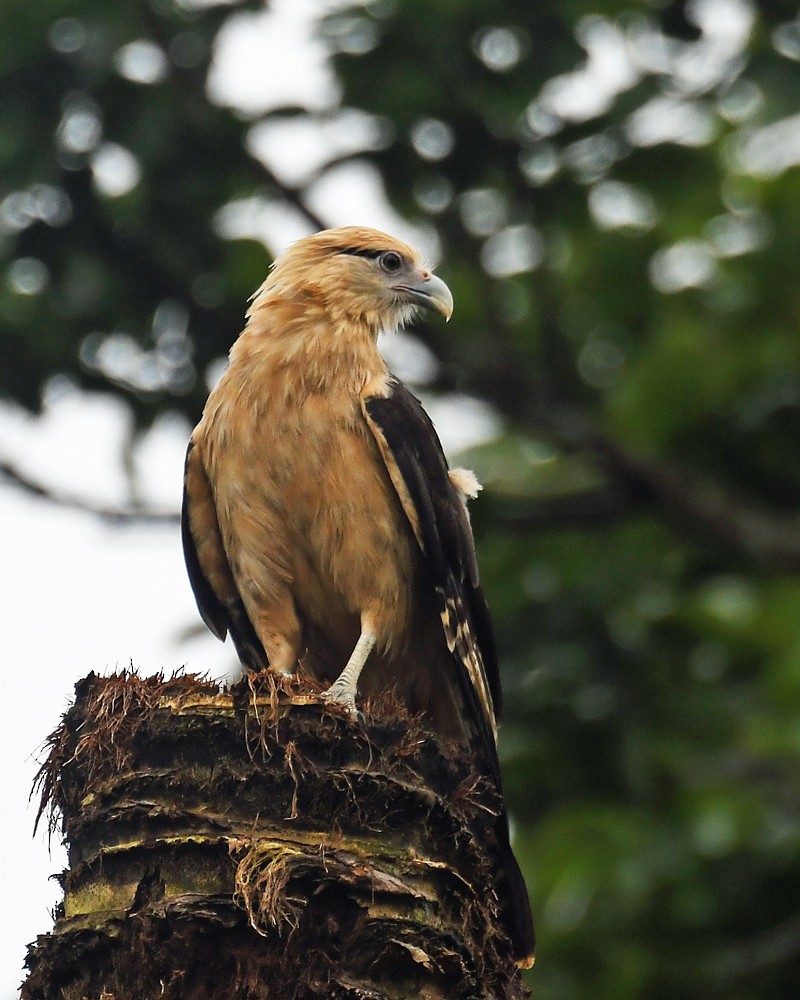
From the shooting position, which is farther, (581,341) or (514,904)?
(581,341)

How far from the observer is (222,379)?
634 centimetres

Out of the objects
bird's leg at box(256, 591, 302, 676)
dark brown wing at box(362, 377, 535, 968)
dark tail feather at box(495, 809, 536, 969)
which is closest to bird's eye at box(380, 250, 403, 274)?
dark brown wing at box(362, 377, 535, 968)

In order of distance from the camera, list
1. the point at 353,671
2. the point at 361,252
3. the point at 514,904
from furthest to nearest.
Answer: the point at 361,252 < the point at 353,671 < the point at 514,904

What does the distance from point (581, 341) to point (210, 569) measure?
5185 mm

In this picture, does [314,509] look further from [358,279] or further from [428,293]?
[428,293]

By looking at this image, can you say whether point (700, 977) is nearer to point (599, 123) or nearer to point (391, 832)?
point (599, 123)

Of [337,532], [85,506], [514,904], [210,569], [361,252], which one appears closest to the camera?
[514,904]

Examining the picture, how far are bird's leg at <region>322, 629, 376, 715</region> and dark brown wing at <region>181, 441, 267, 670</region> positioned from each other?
55 cm

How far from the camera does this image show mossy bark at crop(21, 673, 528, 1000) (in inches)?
143

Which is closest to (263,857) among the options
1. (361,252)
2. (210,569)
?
(210,569)

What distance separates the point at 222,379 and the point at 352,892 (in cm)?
303

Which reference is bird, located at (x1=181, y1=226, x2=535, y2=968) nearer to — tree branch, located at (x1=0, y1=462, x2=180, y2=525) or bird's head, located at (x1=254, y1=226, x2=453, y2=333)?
bird's head, located at (x1=254, y1=226, x2=453, y2=333)

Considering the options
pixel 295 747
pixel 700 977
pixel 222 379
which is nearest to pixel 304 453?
pixel 222 379

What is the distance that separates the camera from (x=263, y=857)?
3672 millimetres
